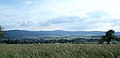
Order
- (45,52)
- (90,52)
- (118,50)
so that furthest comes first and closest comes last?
1. (45,52)
2. (90,52)
3. (118,50)

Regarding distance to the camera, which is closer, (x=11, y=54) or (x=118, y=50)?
(x=118, y=50)

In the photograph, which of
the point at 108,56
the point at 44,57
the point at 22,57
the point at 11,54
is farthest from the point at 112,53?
the point at 11,54

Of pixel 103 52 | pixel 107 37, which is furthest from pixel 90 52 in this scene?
pixel 107 37

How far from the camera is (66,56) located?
26.4 ft

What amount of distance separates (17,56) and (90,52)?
7.67ft

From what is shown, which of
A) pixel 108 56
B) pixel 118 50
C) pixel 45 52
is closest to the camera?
pixel 108 56

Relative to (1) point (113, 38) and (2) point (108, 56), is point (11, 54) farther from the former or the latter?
(1) point (113, 38)

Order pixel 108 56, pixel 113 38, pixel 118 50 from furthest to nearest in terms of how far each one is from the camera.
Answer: pixel 113 38, pixel 118 50, pixel 108 56

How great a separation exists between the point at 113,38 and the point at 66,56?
204 ft

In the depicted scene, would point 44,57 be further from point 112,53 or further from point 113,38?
point 113,38

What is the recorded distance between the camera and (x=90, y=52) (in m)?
8.73

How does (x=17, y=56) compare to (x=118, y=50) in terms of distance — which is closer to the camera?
(x=118, y=50)

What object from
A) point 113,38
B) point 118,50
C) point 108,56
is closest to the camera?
point 108,56

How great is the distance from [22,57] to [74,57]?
1.67m
